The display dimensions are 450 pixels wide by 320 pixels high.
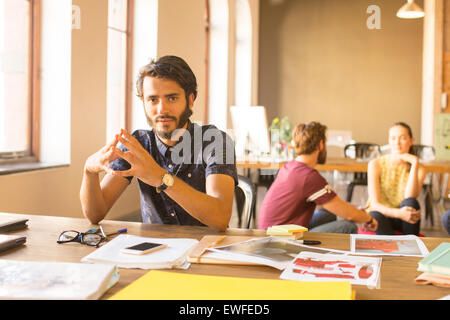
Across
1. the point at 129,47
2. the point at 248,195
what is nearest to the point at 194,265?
the point at 248,195

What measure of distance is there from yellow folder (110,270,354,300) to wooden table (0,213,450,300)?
0.04 m

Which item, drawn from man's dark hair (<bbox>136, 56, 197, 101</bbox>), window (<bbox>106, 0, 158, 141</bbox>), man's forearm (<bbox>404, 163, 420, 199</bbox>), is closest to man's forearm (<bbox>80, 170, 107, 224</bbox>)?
man's dark hair (<bbox>136, 56, 197, 101</bbox>)

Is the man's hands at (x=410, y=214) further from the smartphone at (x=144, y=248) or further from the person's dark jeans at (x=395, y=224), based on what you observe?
the smartphone at (x=144, y=248)

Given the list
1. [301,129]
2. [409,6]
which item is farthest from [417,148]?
[301,129]

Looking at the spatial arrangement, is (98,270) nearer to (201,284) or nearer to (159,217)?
(201,284)

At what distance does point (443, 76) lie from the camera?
746cm

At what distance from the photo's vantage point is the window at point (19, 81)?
312 cm

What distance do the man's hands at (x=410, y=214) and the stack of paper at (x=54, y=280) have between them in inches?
95.0

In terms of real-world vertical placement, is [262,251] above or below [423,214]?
above

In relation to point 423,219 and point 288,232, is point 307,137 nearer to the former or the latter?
point 288,232

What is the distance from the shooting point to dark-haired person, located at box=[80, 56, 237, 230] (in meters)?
1.81

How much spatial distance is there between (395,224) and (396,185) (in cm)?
33

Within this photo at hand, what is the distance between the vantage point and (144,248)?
4.23 ft

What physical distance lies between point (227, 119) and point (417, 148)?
10.3ft
